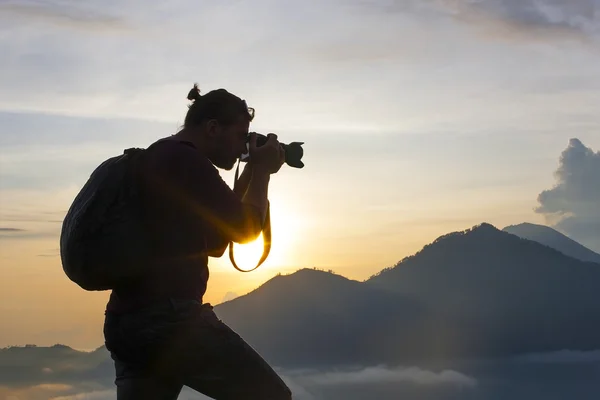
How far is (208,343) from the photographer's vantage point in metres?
4.48

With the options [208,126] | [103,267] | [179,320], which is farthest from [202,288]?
[208,126]

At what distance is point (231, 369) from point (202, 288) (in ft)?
1.47

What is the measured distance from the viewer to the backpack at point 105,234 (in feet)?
14.3

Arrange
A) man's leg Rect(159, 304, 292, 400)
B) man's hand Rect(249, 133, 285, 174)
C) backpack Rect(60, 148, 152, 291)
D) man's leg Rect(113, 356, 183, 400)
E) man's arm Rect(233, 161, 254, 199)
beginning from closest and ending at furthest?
backpack Rect(60, 148, 152, 291) < man's leg Rect(159, 304, 292, 400) < man's leg Rect(113, 356, 183, 400) < man's hand Rect(249, 133, 285, 174) < man's arm Rect(233, 161, 254, 199)

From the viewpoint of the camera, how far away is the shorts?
4.44 m

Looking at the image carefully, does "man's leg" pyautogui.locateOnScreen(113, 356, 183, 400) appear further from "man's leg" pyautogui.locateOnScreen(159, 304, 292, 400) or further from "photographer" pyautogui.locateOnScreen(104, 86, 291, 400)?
"man's leg" pyautogui.locateOnScreen(159, 304, 292, 400)

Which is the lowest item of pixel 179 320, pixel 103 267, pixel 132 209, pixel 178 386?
pixel 178 386

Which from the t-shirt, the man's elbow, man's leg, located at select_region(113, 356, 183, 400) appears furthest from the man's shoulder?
man's leg, located at select_region(113, 356, 183, 400)

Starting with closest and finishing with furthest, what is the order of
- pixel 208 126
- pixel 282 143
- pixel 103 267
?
pixel 103 267
pixel 208 126
pixel 282 143

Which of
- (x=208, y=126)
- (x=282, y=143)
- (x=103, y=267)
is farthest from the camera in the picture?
(x=282, y=143)

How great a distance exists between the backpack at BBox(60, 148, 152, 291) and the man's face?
18.9 inches

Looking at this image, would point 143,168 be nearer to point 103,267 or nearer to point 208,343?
point 103,267

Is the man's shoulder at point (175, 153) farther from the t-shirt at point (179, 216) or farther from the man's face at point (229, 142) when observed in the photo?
the man's face at point (229, 142)

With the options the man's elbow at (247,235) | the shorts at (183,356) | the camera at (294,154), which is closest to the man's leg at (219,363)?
the shorts at (183,356)
